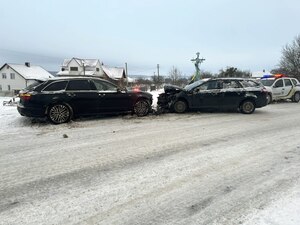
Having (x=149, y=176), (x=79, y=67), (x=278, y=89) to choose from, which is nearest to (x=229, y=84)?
(x=278, y=89)

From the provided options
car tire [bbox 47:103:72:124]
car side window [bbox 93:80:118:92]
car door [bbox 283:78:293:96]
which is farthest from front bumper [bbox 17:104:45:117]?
car door [bbox 283:78:293:96]

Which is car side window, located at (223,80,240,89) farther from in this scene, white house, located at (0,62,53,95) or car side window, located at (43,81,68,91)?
white house, located at (0,62,53,95)

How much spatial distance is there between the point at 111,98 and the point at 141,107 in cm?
127

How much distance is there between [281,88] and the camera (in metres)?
17.1

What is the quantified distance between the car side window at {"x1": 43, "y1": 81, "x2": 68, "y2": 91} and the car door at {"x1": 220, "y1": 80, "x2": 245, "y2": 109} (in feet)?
20.9

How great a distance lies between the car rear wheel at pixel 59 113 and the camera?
28.8ft

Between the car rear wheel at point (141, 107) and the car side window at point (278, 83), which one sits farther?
the car side window at point (278, 83)

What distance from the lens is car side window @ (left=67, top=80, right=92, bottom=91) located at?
9.23 m

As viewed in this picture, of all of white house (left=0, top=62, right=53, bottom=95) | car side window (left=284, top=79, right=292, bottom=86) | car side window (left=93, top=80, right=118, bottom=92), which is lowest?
car side window (left=93, top=80, right=118, bottom=92)

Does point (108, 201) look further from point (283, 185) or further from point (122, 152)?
point (283, 185)

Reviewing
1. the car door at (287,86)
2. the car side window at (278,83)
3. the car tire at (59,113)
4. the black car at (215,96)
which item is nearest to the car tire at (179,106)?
the black car at (215,96)

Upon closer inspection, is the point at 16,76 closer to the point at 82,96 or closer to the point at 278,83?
the point at 278,83

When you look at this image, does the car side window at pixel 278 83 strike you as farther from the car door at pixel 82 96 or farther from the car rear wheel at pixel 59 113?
the car rear wheel at pixel 59 113

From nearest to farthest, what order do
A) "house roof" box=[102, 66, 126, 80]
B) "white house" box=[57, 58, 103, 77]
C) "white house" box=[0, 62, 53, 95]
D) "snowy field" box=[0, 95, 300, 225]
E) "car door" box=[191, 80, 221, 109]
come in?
"snowy field" box=[0, 95, 300, 225] → "car door" box=[191, 80, 221, 109] → "white house" box=[0, 62, 53, 95] → "white house" box=[57, 58, 103, 77] → "house roof" box=[102, 66, 126, 80]
